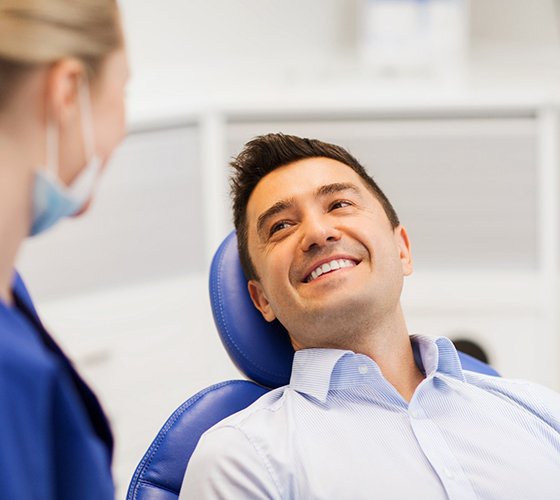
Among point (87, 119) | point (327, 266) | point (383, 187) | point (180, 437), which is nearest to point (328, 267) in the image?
point (327, 266)

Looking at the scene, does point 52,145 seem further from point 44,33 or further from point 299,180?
point 299,180

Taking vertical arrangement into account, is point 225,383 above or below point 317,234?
below

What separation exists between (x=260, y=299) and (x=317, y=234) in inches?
6.7

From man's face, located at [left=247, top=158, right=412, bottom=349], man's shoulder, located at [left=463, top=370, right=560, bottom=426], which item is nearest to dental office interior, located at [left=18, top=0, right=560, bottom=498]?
man's face, located at [left=247, top=158, right=412, bottom=349]

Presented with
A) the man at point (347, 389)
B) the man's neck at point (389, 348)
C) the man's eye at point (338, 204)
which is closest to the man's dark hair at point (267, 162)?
the man at point (347, 389)

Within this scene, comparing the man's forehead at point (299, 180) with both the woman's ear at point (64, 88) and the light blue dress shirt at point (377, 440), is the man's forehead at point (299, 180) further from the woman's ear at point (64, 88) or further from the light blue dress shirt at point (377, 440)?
the woman's ear at point (64, 88)

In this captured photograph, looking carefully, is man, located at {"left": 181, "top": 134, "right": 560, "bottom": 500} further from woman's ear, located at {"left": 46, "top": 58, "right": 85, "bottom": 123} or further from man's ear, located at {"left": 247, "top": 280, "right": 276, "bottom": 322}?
woman's ear, located at {"left": 46, "top": 58, "right": 85, "bottom": 123}

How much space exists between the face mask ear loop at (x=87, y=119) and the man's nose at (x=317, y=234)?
706 mm

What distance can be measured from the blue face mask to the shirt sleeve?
576mm

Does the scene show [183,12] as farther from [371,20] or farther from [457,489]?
[457,489]

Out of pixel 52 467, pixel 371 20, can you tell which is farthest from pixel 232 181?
pixel 371 20

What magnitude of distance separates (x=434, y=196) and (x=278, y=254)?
1370mm

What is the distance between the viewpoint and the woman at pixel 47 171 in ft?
2.30

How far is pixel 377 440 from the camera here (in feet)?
4.31
